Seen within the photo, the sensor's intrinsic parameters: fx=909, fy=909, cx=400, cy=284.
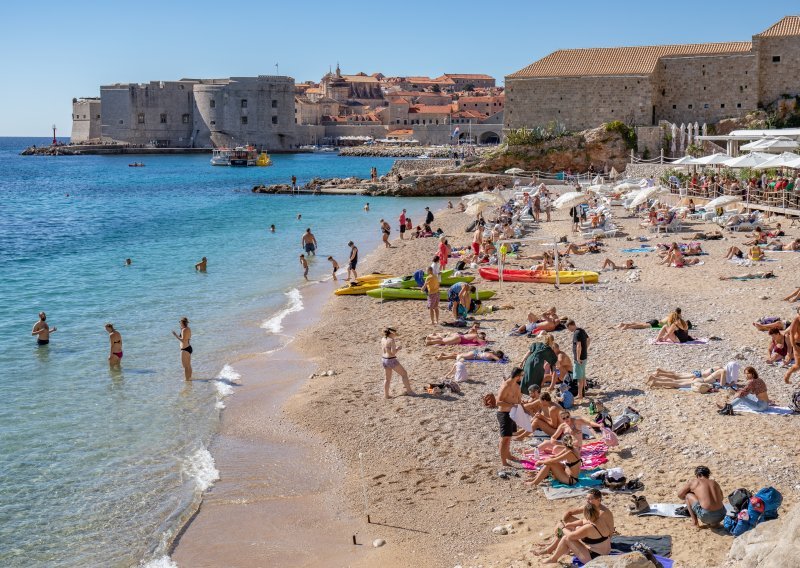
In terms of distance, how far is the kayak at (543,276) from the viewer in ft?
58.1

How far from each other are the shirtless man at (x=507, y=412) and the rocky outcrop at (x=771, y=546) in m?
3.57

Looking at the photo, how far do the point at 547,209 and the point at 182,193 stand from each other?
114ft

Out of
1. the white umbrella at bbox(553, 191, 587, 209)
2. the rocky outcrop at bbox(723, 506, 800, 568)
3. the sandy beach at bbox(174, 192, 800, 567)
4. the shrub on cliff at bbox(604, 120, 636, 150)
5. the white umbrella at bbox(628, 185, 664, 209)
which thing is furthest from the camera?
the shrub on cliff at bbox(604, 120, 636, 150)

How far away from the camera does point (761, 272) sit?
16828 mm

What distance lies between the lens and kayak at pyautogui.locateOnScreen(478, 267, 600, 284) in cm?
1772

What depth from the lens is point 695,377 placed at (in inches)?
416

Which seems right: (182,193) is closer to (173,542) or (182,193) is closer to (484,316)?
(484,316)

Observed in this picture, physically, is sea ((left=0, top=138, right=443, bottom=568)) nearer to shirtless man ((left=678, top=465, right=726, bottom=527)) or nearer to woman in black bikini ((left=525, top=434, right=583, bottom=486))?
woman in black bikini ((left=525, top=434, right=583, bottom=486))

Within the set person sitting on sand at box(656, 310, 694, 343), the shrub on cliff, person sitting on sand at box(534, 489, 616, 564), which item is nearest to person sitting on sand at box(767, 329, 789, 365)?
person sitting on sand at box(656, 310, 694, 343)

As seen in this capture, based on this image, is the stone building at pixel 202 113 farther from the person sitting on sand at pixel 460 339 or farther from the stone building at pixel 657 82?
the person sitting on sand at pixel 460 339

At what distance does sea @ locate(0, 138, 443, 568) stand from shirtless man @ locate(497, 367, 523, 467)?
306cm

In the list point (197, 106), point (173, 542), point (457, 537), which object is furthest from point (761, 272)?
point (197, 106)

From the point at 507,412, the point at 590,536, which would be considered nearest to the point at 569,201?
the point at 507,412

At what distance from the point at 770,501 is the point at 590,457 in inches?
83.5
